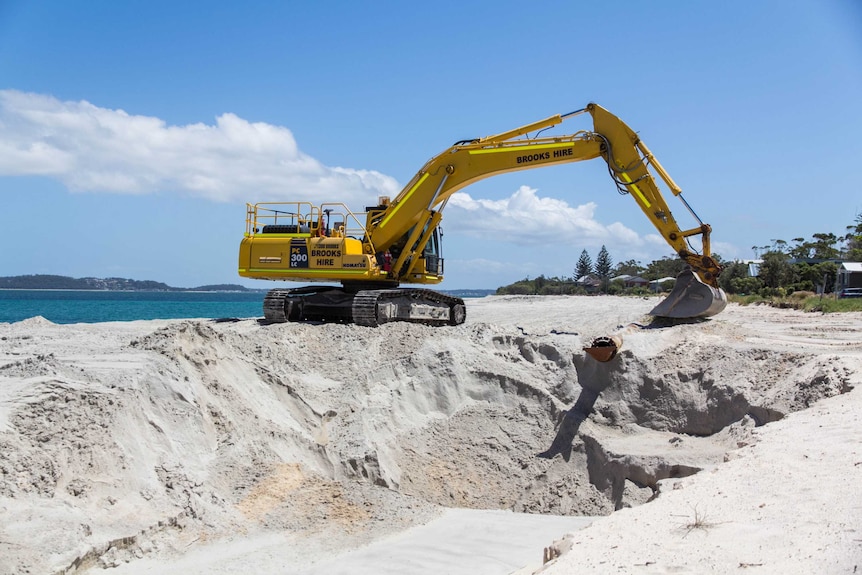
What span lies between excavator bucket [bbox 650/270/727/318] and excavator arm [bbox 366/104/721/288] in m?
0.20

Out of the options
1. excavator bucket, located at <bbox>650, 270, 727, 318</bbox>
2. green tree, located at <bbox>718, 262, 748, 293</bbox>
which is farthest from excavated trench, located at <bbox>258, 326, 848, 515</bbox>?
green tree, located at <bbox>718, 262, 748, 293</bbox>

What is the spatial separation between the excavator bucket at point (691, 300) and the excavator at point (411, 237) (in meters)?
0.03

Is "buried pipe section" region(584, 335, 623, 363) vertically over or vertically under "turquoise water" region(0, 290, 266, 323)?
over

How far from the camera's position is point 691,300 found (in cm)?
1417

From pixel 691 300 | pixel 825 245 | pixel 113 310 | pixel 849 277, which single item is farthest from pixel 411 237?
pixel 825 245

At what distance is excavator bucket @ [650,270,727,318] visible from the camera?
45.5ft

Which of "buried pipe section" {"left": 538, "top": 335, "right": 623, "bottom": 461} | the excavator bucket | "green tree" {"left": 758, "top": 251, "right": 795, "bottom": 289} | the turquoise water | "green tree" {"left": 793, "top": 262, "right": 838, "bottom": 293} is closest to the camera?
"buried pipe section" {"left": 538, "top": 335, "right": 623, "bottom": 461}

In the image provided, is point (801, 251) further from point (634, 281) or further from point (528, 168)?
point (528, 168)

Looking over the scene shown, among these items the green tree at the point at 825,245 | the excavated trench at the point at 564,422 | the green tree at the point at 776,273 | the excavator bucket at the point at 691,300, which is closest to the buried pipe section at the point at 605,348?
the excavated trench at the point at 564,422

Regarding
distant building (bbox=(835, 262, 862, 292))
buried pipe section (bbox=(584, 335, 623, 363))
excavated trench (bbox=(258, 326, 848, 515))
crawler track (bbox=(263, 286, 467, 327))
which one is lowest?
excavated trench (bbox=(258, 326, 848, 515))

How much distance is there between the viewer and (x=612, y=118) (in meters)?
14.8

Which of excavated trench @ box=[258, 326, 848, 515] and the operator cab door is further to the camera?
the operator cab door

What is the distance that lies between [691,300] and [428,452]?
21.4ft

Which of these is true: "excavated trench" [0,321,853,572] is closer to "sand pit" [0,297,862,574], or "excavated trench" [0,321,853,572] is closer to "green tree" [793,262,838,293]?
"sand pit" [0,297,862,574]
